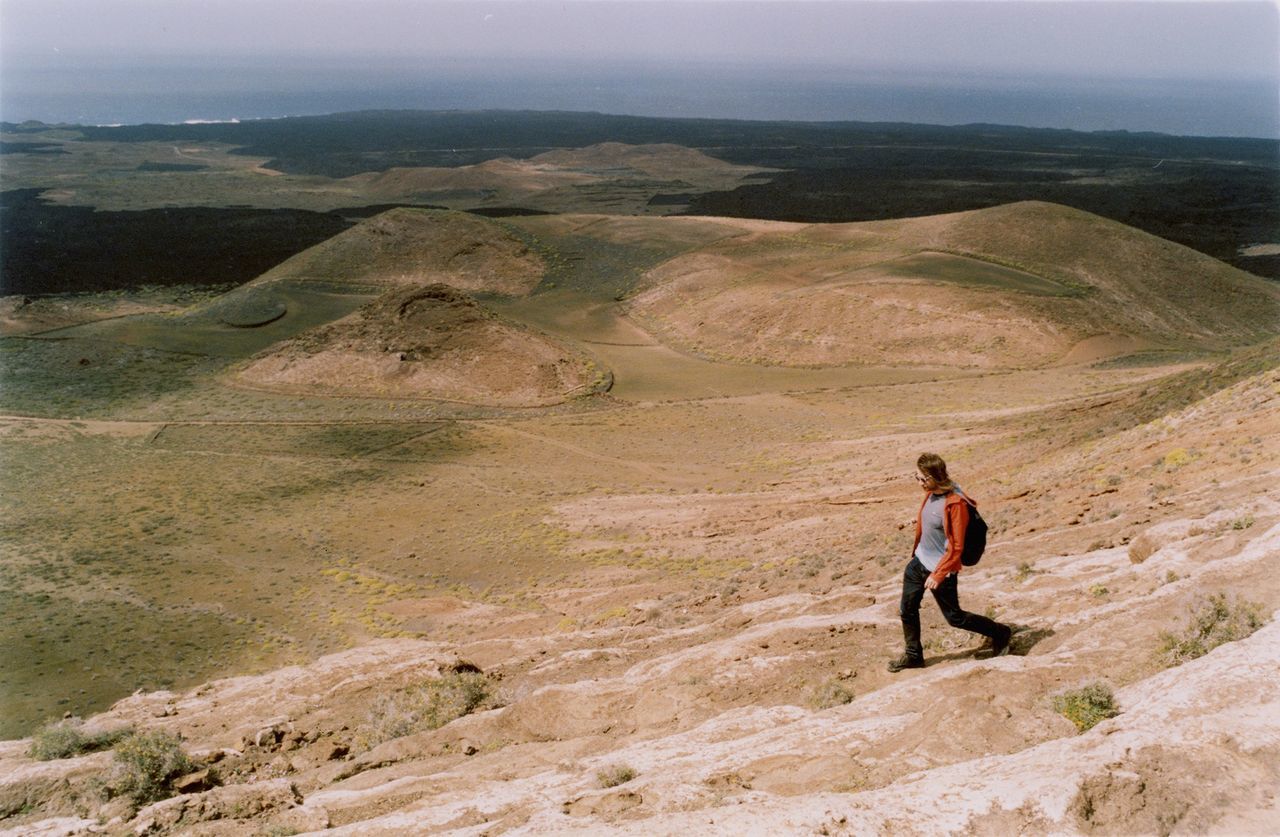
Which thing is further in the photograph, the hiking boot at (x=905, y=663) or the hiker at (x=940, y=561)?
the hiking boot at (x=905, y=663)

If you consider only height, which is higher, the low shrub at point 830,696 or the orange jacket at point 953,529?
the orange jacket at point 953,529

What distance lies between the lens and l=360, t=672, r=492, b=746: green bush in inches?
368

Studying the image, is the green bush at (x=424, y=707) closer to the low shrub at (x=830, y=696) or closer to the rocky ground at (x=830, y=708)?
the rocky ground at (x=830, y=708)

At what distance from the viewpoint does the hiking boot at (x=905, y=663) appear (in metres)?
7.47

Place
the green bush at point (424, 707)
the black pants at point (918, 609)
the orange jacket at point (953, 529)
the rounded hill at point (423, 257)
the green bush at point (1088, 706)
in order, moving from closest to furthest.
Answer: the green bush at point (1088, 706)
the orange jacket at point (953, 529)
the black pants at point (918, 609)
the green bush at point (424, 707)
the rounded hill at point (423, 257)

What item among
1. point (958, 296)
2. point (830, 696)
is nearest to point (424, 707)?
point (830, 696)

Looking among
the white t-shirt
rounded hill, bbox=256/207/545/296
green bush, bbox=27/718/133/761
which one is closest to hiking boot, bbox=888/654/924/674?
the white t-shirt

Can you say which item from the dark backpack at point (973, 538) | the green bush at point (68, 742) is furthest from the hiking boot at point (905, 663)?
the green bush at point (68, 742)

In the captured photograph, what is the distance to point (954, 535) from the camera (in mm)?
6820

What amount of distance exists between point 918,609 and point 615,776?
3.06 meters

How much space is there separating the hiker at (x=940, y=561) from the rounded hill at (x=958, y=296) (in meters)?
34.8

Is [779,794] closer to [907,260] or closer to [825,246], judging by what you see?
[907,260]

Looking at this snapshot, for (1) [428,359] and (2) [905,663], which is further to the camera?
(1) [428,359]

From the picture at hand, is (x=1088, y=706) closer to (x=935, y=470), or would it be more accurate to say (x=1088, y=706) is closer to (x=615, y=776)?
(x=935, y=470)
